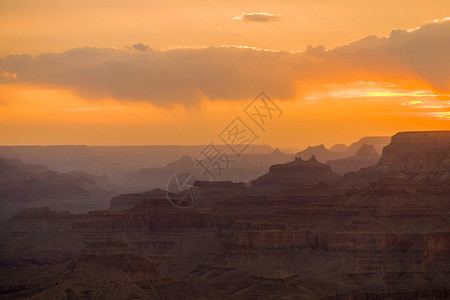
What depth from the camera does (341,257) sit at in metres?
151

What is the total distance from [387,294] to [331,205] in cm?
3519

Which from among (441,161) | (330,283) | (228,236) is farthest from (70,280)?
(441,161)

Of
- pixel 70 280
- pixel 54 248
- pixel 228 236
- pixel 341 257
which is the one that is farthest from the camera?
pixel 54 248

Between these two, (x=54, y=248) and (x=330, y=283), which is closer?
(x=330, y=283)

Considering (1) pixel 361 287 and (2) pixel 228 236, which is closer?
(1) pixel 361 287

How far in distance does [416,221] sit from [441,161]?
3550 cm

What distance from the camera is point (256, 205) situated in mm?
183250

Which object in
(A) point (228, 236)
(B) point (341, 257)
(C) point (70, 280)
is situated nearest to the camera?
(C) point (70, 280)

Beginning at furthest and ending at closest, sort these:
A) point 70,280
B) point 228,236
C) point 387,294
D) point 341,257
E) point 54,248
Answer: point 54,248 → point 228,236 → point 341,257 → point 387,294 → point 70,280

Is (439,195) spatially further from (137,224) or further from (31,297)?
(31,297)

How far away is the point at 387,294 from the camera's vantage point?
449 feet

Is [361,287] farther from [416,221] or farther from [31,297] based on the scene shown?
[31,297]

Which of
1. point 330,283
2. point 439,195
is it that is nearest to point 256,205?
point 439,195

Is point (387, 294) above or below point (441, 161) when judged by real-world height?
below
